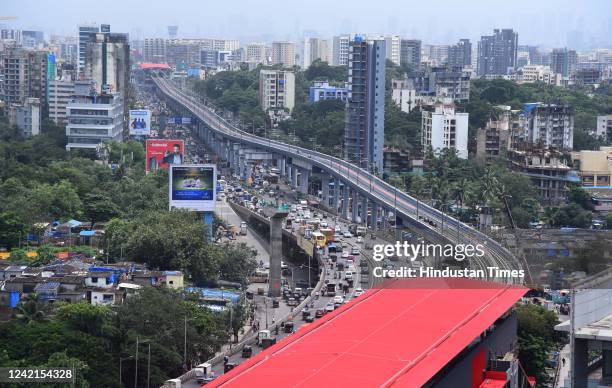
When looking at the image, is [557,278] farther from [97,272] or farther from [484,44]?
[484,44]

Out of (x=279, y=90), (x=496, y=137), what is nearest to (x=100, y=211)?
(x=496, y=137)

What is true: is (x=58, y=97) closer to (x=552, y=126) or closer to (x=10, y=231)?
(x=552, y=126)

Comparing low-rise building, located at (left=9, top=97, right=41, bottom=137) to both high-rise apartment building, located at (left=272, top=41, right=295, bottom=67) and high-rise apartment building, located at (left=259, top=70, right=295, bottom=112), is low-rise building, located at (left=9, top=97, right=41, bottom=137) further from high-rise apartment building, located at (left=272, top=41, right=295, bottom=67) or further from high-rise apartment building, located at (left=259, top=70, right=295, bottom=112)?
high-rise apartment building, located at (left=272, top=41, right=295, bottom=67)

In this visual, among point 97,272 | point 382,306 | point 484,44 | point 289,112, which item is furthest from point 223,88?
point 382,306

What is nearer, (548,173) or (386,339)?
(386,339)

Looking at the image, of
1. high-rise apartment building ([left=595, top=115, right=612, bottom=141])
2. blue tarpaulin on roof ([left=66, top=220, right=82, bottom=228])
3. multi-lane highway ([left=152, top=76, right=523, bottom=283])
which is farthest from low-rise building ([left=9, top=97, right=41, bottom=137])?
blue tarpaulin on roof ([left=66, top=220, right=82, bottom=228])
